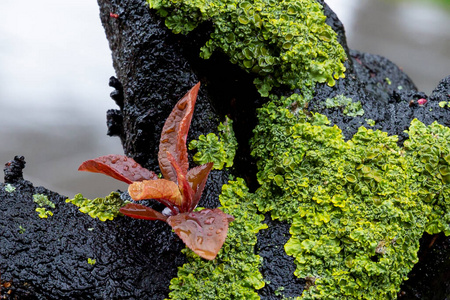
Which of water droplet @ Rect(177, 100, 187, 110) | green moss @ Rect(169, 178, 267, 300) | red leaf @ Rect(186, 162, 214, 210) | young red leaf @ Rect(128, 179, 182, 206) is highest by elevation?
Answer: water droplet @ Rect(177, 100, 187, 110)

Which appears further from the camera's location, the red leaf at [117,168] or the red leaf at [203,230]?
the red leaf at [117,168]

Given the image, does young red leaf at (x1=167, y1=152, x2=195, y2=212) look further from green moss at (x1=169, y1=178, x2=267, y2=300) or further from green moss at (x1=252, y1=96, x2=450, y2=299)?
green moss at (x1=252, y1=96, x2=450, y2=299)

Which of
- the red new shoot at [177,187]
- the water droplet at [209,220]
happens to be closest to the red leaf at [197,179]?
the red new shoot at [177,187]

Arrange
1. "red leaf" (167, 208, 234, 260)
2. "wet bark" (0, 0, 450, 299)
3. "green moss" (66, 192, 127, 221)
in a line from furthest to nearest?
"green moss" (66, 192, 127, 221) → "wet bark" (0, 0, 450, 299) → "red leaf" (167, 208, 234, 260)

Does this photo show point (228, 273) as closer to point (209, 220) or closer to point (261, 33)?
point (209, 220)

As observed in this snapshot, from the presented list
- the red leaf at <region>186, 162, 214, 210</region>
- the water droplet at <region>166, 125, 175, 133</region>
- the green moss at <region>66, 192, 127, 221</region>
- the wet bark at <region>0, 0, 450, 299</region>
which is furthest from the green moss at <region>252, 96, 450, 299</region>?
the green moss at <region>66, 192, 127, 221</region>

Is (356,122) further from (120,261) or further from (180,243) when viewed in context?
(120,261)

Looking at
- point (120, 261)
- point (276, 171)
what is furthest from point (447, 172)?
point (120, 261)

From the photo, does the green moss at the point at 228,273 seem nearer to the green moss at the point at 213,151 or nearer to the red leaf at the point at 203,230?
the red leaf at the point at 203,230
